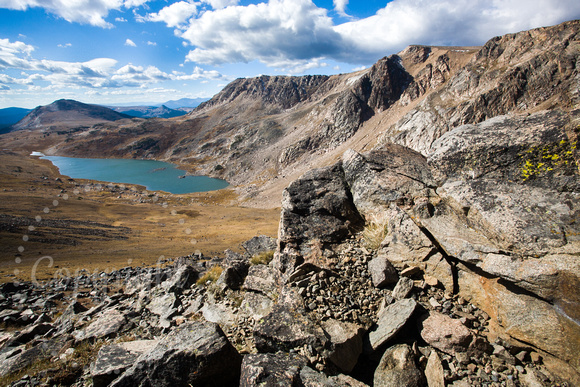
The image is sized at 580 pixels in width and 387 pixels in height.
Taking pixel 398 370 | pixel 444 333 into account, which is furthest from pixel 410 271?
pixel 398 370

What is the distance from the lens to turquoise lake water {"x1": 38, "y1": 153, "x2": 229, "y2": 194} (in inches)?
4813

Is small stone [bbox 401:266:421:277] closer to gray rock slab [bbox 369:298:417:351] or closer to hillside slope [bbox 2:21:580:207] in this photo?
gray rock slab [bbox 369:298:417:351]

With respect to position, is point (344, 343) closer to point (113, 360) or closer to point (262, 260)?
point (113, 360)

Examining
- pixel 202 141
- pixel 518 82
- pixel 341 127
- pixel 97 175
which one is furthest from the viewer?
pixel 202 141

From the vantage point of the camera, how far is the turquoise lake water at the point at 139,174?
401ft

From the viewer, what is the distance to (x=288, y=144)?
427 feet

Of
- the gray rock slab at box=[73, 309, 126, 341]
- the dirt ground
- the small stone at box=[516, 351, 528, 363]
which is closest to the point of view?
the small stone at box=[516, 351, 528, 363]

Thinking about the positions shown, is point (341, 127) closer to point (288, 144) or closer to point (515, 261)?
point (288, 144)

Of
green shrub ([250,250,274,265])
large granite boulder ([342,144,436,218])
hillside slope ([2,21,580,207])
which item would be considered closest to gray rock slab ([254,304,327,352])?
large granite boulder ([342,144,436,218])

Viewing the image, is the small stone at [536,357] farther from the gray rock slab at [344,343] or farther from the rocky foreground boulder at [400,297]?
the gray rock slab at [344,343]

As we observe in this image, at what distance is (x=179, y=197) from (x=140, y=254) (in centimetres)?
7199

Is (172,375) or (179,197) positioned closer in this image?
(172,375)

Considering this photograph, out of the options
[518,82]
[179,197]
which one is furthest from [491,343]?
[179,197]

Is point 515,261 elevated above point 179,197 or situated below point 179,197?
above
